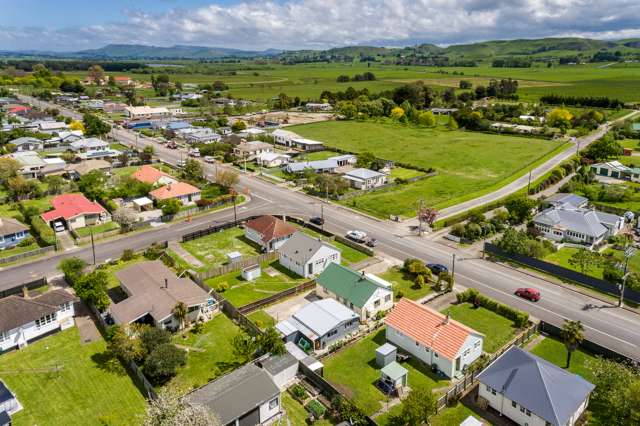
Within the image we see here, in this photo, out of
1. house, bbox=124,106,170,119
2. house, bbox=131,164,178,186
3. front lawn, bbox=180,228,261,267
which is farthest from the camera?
house, bbox=124,106,170,119

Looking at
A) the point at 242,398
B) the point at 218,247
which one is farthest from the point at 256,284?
the point at 242,398

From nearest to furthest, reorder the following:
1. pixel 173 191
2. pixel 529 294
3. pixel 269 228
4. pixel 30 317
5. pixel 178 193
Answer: pixel 30 317
pixel 529 294
pixel 269 228
pixel 178 193
pixel 173 191

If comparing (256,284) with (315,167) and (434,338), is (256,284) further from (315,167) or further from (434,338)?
(315,167)

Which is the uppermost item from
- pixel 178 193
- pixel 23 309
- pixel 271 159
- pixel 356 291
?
pixel 271 159

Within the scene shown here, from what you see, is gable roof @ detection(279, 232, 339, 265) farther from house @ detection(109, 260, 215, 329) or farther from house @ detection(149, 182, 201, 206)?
house @ detection(149, 182, 201, 206)

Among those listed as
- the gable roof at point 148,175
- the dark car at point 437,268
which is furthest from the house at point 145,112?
the dark car at point 437,268

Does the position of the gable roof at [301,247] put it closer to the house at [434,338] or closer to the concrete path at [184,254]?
the concrete path at [184,254]

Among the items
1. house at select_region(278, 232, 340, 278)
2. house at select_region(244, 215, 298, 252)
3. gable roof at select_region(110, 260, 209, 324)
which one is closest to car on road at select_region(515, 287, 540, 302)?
house at select_region(278, 232, 340, 278)

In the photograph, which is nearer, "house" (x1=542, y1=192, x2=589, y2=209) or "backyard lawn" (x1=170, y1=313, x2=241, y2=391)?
"backyard lawn" (x1=170, y1=313, x2=241, y2=391)
